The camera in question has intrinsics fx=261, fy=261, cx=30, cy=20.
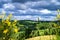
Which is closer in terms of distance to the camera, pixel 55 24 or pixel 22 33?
pixel 55 24

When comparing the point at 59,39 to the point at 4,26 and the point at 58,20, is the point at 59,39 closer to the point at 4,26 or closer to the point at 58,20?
the point at 58,20

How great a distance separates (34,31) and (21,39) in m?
1.29

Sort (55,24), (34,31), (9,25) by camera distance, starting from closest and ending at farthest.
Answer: (9,25), (55,24), (34,31)

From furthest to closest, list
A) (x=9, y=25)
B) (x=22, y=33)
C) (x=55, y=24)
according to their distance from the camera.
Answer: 1. (x=22, y=33)
2. (x=55, y=24)
3. (x=9, y=25)

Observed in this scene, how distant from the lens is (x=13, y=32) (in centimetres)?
545

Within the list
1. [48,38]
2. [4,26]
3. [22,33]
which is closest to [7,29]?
[4,26]

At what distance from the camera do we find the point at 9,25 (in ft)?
17.8

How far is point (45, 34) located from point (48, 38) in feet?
1.43

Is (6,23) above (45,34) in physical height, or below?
above

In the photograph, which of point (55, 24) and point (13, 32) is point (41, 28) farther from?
point (13, 32)

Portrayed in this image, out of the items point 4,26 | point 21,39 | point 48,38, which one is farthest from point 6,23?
point 48,38

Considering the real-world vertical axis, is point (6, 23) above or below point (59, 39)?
above

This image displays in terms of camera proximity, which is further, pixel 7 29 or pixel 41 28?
pixel 41 28

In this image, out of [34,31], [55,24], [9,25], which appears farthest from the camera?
[34,31]
